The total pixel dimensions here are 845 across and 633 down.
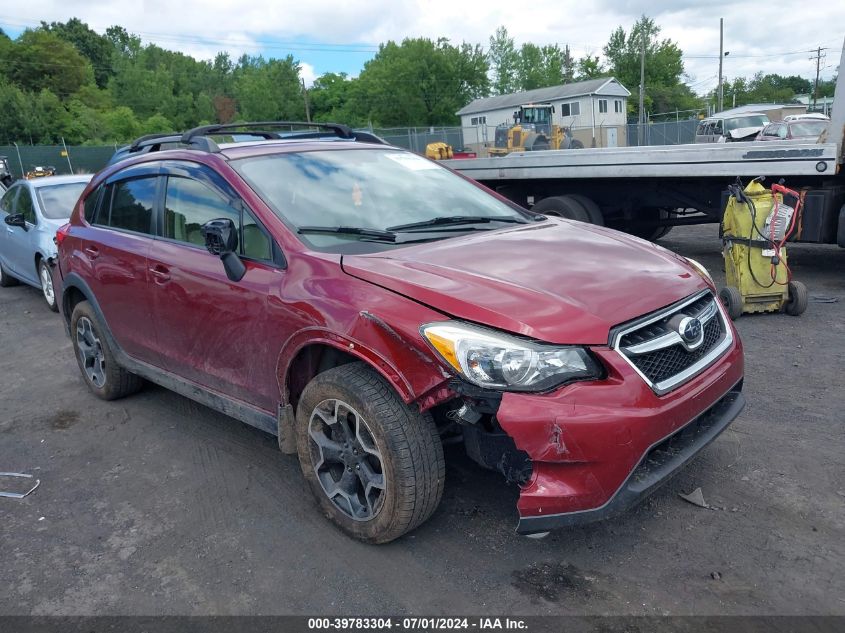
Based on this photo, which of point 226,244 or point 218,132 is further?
point 218,132

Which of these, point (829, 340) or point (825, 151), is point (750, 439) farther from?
point (825, 151)

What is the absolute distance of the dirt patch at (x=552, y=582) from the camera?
2.74 metres

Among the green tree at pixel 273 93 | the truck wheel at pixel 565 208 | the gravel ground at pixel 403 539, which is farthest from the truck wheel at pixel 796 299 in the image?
the green tree at pixel 273 93

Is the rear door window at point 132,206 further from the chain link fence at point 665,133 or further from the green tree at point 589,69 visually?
the green tree at point 589,69

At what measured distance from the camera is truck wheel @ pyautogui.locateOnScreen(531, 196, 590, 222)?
9.00 meters

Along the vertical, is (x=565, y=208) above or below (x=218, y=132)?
below

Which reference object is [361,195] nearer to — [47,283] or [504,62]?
[47,283]

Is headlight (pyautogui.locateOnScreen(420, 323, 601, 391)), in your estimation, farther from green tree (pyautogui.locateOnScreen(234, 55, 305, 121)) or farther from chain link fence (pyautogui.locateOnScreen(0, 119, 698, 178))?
green tree (pyautogui.locateOnScreen(234, 55, 305, 121))

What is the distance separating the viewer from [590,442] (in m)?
2.57

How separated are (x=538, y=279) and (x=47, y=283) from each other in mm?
7297

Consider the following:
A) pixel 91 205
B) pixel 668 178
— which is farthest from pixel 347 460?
pixel 668 178

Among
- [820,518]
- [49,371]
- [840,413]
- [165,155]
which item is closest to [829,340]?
[840,413]

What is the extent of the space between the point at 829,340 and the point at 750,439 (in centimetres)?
228

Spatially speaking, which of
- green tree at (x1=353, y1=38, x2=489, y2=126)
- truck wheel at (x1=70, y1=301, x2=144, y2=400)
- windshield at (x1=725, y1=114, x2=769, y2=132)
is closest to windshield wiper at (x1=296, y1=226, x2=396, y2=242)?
truck wheel at (x1=70, y1=301, x2=144, y2=400)
